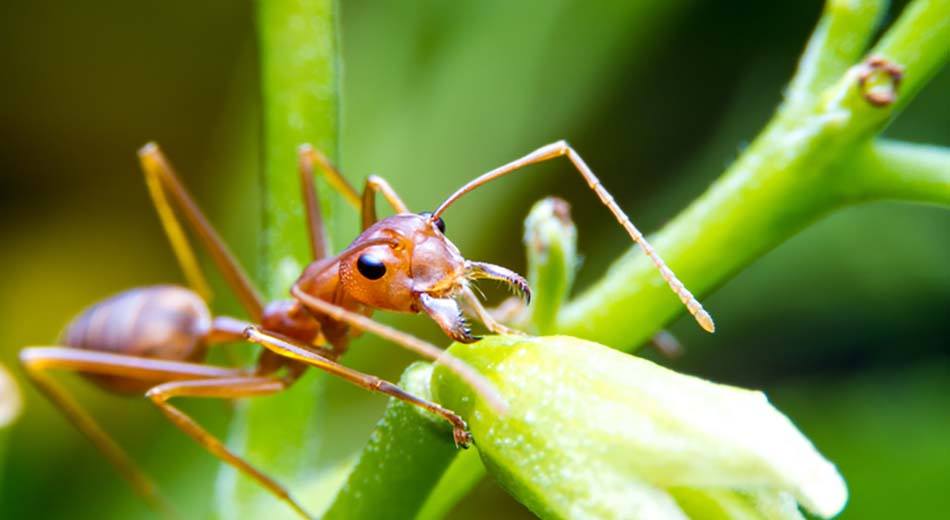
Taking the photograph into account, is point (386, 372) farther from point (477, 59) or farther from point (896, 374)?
point (896, 374)

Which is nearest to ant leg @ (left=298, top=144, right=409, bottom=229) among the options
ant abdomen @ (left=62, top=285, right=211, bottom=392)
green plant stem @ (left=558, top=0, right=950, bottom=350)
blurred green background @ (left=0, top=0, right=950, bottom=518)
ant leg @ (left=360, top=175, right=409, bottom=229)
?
ant leg @ (left=360, top=175, right=409, bottom=229)

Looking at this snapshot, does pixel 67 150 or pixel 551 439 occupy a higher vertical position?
pixel 67 150

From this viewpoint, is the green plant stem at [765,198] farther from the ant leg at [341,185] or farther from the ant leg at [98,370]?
the ant leg at [98,370]

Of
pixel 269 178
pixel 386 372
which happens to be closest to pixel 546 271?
pixel 269 178

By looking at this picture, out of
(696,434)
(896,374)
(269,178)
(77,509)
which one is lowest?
(896,374)

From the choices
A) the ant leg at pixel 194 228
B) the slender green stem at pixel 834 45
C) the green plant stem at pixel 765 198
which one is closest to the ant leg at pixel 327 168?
the ant leg at pixel 194 228

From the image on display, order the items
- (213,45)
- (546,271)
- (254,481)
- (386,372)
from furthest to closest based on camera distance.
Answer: (213,45)
(386,372)
(254,481)
(546,271)

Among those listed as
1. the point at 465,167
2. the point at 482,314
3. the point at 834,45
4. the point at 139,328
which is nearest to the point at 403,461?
the point at 482,314
